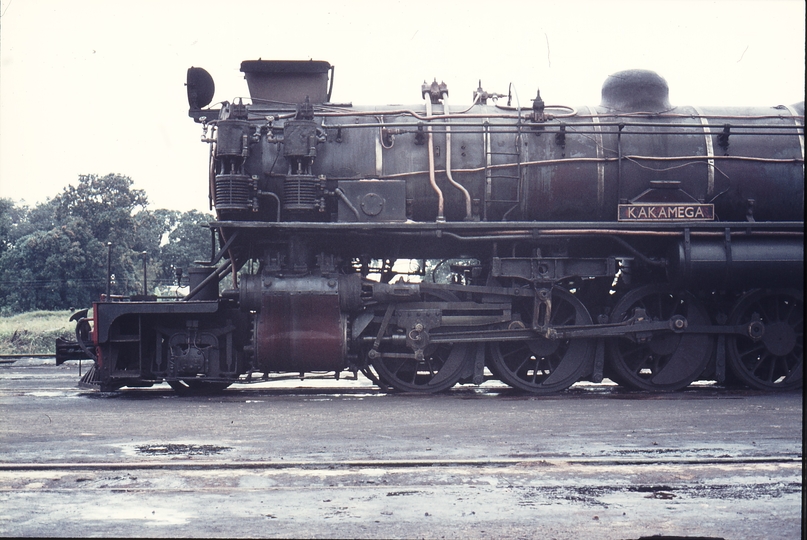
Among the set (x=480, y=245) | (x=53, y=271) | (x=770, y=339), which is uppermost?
(x=480, y=245)

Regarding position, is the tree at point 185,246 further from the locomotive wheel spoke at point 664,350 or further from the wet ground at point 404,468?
the wet ground at point 404,468

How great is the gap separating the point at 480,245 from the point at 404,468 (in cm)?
500

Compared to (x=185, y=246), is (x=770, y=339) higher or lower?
lower

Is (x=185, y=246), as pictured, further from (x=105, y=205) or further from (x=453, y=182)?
(x=453, y=182)

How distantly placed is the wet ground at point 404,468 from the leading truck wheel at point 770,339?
48.6 inches

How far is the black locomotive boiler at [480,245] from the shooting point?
948 cm

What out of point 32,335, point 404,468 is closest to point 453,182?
point 404,468

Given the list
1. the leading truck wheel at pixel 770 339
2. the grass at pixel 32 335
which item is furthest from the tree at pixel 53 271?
the leading truck wheel at pixel 770 339

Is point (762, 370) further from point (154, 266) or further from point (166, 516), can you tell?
point (154, 266)

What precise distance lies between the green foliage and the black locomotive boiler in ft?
48.4

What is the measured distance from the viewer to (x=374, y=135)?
9.76 m

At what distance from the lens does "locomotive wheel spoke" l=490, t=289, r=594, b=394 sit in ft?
32.5

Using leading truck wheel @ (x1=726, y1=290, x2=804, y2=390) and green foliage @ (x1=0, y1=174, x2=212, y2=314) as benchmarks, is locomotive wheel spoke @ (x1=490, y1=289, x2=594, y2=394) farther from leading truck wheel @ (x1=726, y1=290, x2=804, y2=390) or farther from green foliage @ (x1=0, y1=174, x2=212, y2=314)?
green foliage @ (x1=0, y1=174, x2=212, y2=314)

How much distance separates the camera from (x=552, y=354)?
1017 centimetres
